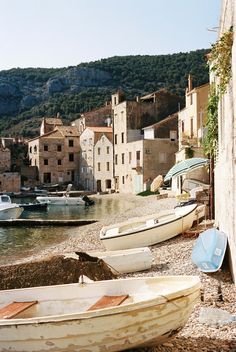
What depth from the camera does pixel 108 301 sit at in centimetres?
680

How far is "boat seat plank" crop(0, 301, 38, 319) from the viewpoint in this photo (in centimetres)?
664

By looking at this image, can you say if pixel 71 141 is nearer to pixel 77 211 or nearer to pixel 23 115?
pixel 77 211

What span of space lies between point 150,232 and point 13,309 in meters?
8.57

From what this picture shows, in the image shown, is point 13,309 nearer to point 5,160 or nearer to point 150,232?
point 150,232

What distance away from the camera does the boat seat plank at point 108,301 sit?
21.7 ft

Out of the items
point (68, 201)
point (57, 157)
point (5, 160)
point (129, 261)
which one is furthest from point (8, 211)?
point (5, 160)

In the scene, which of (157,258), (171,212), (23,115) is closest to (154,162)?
(171,212)

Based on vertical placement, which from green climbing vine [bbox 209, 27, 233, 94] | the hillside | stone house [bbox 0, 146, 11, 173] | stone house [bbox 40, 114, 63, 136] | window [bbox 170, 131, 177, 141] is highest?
the hillside

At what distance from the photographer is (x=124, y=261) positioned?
468 inches

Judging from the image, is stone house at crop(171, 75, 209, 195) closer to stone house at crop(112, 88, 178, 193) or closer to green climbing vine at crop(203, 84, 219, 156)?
stone house at crop(112, 88, 178, 193)

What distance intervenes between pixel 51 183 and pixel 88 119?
12.4 m

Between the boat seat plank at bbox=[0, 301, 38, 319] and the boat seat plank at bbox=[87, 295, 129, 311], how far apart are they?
3.43ft

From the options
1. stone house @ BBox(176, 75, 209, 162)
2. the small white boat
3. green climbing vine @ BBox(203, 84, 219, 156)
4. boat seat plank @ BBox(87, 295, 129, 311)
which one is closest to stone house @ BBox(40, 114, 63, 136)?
stone house @ BBox(176, 75, 209, 162)

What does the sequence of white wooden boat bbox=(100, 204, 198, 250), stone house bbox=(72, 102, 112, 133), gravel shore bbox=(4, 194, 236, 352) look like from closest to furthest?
gravel shore bbox=(4, 194, 236, 352)
white wooden boat bbox=(100, 204, 198, 250)
stone house bbox=(72, 102, 112, 133)
